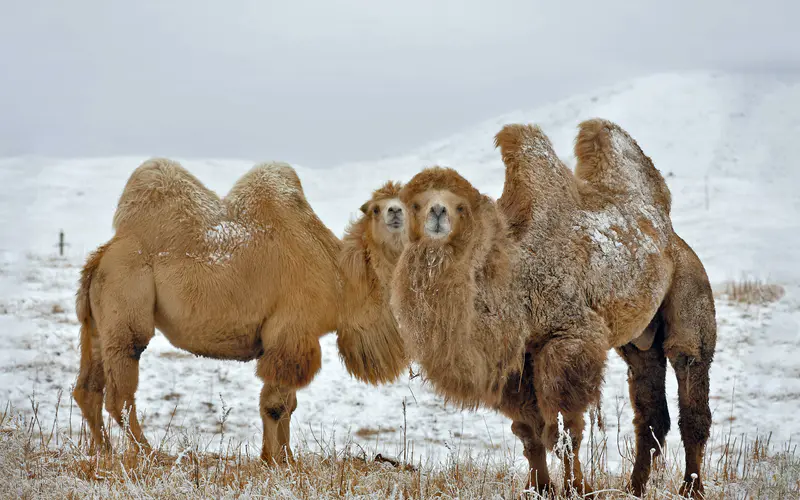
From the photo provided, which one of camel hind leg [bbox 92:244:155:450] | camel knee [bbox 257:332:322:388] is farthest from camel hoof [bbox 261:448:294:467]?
camel hind leg [bbox 92:244:155:450]

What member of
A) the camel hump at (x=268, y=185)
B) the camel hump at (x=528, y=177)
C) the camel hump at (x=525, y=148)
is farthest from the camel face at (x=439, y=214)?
the camel hump at (x=268, y=185)

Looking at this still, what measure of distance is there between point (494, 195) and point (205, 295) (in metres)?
25.4

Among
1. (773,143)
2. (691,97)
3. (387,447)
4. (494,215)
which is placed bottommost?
(387,447)

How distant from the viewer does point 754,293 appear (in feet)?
47.4

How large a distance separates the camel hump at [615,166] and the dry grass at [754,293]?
932 centimetres

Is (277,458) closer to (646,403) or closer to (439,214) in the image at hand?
(646,403)

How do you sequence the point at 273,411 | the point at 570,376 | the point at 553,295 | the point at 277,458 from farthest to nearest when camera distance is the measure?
the point at 273,411
the point at 277,458
the point at 553,295
the point at 570,376

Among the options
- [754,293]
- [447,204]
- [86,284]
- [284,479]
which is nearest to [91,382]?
[86,284]

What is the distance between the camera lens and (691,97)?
5519cm

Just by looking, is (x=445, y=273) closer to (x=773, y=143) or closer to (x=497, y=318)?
Result: (x=497, y=318)

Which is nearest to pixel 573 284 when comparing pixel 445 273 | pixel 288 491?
pixel 445 273

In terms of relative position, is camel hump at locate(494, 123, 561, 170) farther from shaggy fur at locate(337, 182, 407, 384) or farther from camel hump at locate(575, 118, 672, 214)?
shaggy fur at locate(337, 182, 407, 384)

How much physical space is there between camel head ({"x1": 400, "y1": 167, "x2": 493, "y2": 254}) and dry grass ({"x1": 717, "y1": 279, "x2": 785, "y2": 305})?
11071 millimetres

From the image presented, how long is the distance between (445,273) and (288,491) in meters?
1.48
